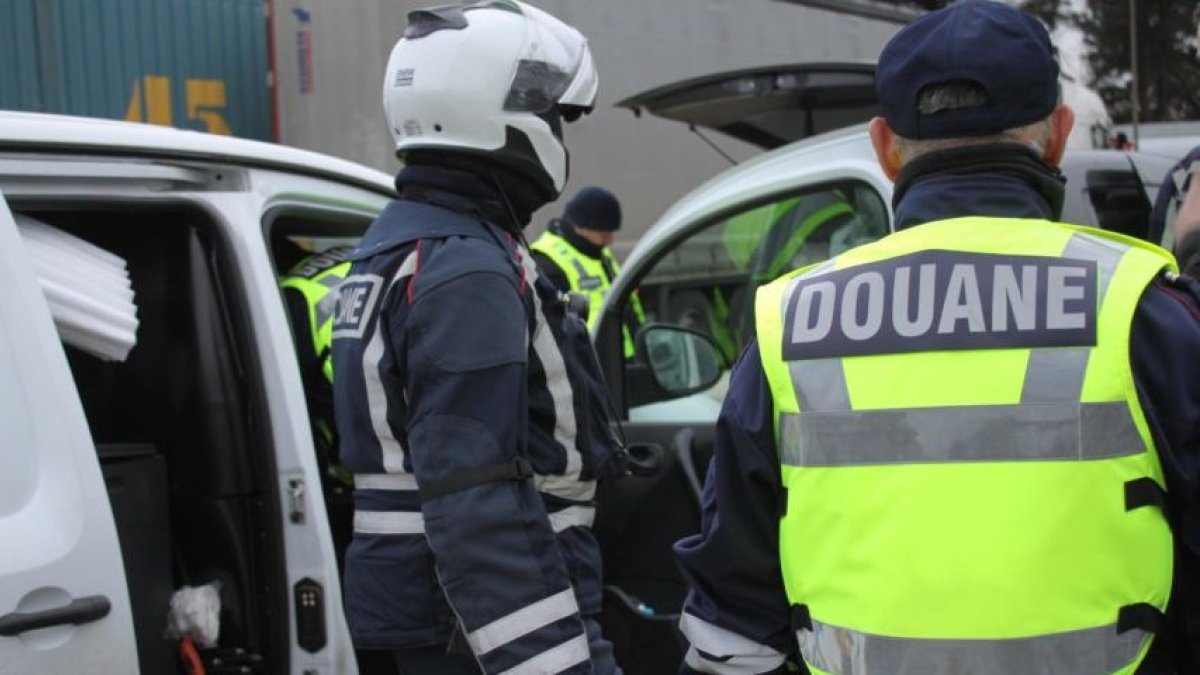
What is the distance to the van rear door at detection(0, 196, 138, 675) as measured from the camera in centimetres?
202

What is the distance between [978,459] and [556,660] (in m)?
0.77

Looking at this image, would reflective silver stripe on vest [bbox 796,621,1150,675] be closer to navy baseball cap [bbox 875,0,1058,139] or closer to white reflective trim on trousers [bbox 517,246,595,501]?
navy baseball cap [bbox 875,0,1058,139]

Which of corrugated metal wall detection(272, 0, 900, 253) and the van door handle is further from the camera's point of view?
corrugated metal wall detection(272, 0, 900, 253)

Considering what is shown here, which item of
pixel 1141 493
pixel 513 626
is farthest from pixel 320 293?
pixel 1141 493

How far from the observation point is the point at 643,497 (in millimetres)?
3406

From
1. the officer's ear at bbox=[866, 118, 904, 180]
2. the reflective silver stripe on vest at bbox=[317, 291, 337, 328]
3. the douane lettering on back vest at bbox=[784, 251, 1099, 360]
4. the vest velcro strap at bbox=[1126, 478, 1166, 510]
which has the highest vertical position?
the officer's ear at bbox=[866, 118, 904, 180]

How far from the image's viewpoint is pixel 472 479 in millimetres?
1997

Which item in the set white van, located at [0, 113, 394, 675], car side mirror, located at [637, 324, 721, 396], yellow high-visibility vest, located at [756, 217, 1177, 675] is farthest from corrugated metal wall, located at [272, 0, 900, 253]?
yellow high-visibility vest, located at [756, 217, 1177, 675]

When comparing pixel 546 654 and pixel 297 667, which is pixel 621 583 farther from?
pixel 546 654

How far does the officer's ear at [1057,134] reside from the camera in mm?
1669

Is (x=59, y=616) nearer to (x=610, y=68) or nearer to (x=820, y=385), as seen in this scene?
(x=820, y=385)

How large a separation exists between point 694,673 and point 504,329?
61cm

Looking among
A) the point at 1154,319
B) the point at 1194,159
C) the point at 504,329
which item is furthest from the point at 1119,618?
the point at 1194,159

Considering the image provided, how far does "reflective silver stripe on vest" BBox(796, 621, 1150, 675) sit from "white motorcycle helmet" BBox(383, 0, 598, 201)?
3.67ft
